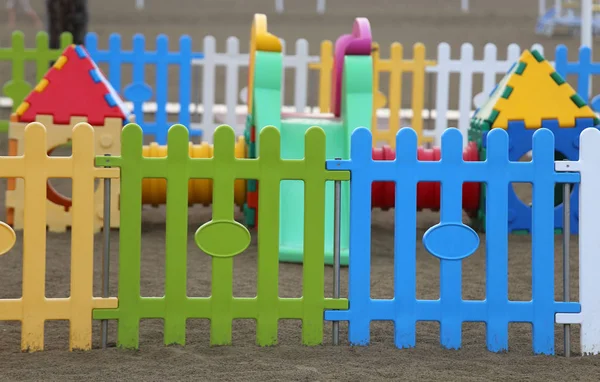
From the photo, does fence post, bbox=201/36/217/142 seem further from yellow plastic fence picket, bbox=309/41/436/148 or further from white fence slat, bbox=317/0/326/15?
white fence slat, bbox=317/0/326/15

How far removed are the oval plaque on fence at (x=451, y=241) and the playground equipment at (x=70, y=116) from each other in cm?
387

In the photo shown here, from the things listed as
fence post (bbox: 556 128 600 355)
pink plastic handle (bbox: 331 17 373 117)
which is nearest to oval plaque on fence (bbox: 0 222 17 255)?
fence post (bbox: 556 128 600 355)

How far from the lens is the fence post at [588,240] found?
4.37 m

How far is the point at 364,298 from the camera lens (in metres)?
4.44

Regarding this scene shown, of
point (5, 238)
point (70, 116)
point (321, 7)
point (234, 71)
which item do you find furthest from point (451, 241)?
point (321, 7)

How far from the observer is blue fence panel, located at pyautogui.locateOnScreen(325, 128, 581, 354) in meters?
4.39

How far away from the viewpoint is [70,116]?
7.86 metres

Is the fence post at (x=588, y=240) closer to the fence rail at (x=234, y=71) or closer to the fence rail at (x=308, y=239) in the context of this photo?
the fence rail at (x=308, y=239)

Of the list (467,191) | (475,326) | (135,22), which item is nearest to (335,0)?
(135,22)

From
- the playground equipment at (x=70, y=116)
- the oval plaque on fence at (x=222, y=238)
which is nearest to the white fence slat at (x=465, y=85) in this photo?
the playground equipment at (x=70, y=116)

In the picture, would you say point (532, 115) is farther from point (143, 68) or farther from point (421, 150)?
point (143, 68)

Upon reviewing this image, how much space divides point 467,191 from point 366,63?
4.29 feet

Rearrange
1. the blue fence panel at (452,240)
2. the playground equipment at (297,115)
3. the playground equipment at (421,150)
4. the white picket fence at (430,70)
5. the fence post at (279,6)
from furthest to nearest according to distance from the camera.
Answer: the fence post at (279,6), the white picket fence at (430,70), the playground equipment at (421,150), the playground equipment at (297,115), the blue fence panel at (452,240)

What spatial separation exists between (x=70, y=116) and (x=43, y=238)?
12.1ft
